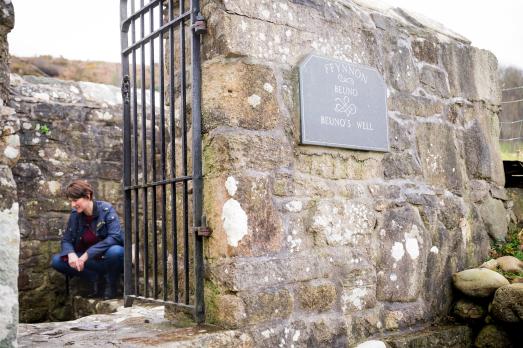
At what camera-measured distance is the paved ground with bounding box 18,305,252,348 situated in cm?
255

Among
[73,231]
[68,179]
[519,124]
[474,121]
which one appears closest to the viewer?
[474,121]

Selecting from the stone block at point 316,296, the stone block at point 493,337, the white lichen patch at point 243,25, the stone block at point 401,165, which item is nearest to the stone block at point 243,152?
the white lichen patch at point 243,25

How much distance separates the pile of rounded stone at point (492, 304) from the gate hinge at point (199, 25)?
7.38 feet

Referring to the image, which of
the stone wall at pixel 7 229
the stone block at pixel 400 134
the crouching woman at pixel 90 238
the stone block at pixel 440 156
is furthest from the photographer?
the crouching woman at pixel 90 238

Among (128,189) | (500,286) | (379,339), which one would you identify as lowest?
(379,339)

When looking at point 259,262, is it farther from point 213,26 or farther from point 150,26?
point 150,26

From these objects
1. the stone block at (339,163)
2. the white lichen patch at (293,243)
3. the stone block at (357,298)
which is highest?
the stone block at (339,163)

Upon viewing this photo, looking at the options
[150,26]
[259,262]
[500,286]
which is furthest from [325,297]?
[150,26]

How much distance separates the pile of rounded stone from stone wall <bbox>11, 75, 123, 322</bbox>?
3355mm

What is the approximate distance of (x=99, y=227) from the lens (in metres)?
5.10

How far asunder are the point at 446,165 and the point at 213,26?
1.94 meters

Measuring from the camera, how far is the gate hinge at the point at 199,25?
2.85m

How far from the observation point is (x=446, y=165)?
12.9 ft

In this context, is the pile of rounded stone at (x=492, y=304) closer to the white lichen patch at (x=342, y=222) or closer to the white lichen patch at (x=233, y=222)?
the white lichen patch at (x=342, y=222)
